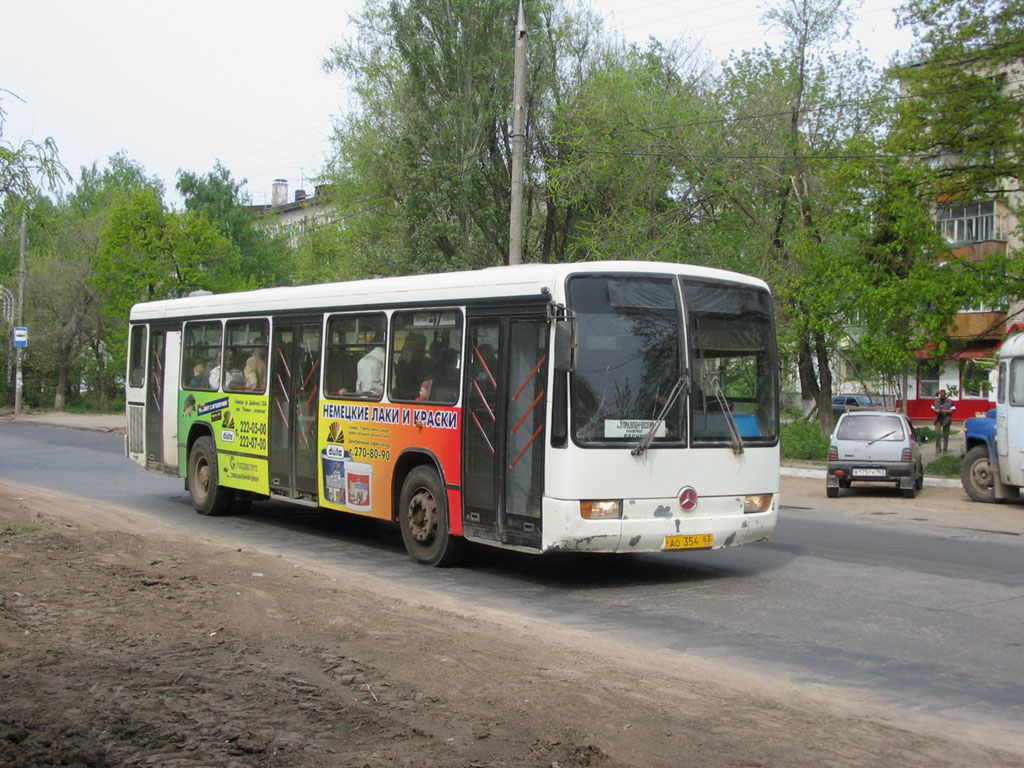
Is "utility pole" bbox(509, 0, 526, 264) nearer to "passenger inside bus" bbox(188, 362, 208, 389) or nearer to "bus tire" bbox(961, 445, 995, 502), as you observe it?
"passenger inside bus" bbox(188, 362, 208, 389)

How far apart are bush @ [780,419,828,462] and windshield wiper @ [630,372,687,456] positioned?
18.7m

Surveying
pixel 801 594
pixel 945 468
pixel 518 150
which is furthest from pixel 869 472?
pixel 801 594

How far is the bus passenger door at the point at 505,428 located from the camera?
9.98 m

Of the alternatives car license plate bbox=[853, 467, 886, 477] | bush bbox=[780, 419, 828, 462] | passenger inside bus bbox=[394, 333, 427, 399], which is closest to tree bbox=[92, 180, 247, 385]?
bush bbox=[780, 419, 828, 462]

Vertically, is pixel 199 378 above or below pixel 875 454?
above

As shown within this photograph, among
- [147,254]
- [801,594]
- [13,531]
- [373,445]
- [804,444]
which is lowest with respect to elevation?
[801,594]

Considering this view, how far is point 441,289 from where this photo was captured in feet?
37.4

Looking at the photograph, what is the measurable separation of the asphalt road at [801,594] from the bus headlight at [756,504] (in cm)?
70

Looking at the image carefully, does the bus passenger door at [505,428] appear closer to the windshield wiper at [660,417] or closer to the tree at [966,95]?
the windshield wiper at [660,417]

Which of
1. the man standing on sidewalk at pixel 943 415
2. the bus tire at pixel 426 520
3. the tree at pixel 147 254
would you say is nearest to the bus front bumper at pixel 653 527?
the bus tire at pixel 426 520

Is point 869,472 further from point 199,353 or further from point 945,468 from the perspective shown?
point 199,353

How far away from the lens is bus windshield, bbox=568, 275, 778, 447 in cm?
980

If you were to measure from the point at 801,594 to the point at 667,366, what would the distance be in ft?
7.86

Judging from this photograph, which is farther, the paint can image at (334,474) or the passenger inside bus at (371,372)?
the paint can image at (334,474)
